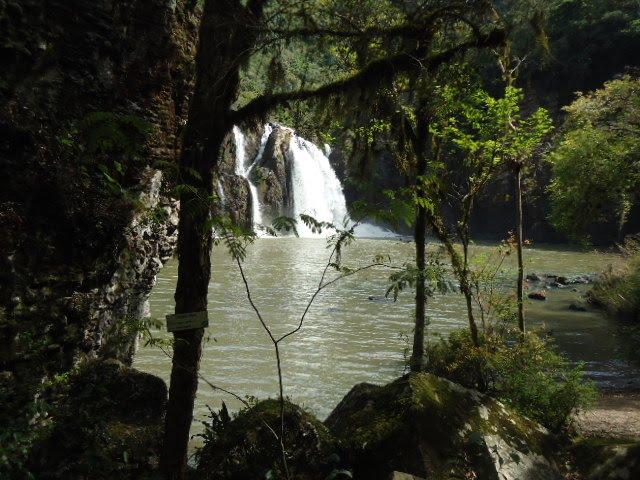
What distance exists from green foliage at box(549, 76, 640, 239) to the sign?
1280 cm

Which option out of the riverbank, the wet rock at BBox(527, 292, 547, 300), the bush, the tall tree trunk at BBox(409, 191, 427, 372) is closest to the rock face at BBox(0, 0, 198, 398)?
the tall tree trunk at BBox(409, 191, 427, 372)

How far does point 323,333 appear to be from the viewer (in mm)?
12812

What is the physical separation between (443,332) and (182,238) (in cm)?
1047

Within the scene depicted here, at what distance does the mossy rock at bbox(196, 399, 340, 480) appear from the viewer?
3.87 m

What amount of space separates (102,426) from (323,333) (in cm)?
886

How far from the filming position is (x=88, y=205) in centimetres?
476

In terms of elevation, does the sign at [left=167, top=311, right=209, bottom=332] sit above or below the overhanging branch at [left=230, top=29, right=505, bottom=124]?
below

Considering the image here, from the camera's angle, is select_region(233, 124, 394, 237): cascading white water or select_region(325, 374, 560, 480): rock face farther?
select_region(233, 124, 394, 237): cascading white water

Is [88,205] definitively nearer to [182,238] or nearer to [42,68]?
[42,68]

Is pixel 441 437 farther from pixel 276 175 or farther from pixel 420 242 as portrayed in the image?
pixel 276 175

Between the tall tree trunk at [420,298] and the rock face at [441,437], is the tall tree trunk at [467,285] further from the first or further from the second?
the rock face at [441,437]

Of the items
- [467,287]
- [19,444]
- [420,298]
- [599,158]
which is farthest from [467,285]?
[599,158]

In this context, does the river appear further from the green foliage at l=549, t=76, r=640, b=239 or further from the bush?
the green foliage at l=549, t=76, r=640, b=239

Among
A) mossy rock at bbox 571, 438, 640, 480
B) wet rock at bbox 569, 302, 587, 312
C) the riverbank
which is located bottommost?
the riverbank
